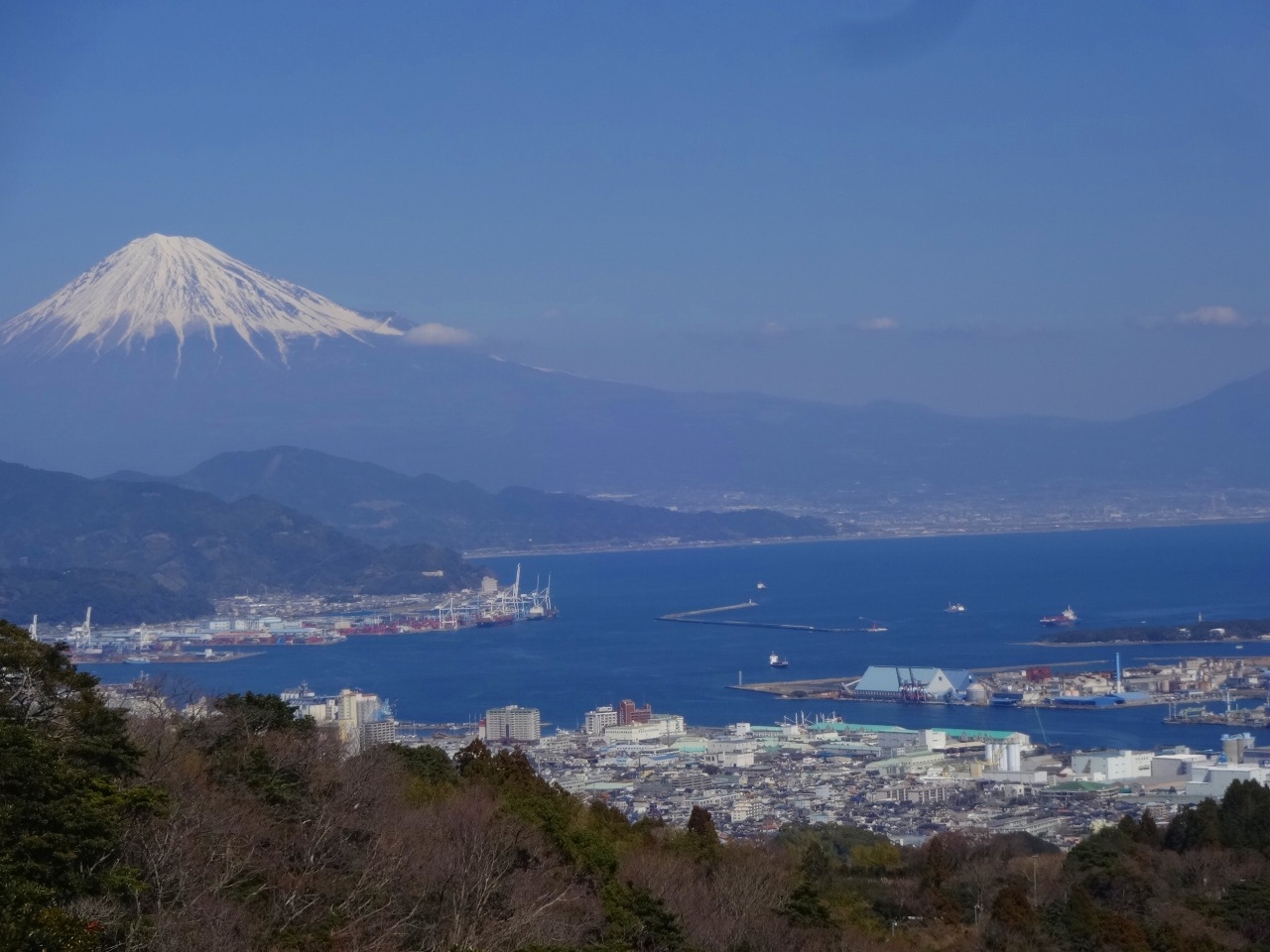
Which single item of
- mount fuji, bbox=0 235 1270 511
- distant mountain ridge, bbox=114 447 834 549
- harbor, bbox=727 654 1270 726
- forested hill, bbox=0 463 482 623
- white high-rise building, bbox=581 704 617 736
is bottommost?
white high-rise building, bbox=581 704 617 736

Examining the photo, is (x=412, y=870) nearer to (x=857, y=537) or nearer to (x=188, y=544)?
(x=188, y=544)

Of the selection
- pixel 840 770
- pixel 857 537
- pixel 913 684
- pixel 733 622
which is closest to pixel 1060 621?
pixel 733 622

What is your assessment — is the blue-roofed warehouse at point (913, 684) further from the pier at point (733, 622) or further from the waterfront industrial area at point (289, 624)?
the waterfront industrial area at point (289, 624)

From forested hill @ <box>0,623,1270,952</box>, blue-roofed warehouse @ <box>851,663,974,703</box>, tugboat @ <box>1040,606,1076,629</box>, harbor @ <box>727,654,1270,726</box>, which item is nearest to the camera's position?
forested hill @ <box>0,623,1270,952</box>

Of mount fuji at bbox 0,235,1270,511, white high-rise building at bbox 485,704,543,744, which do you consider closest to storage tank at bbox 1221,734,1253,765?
white high-rise building at bbox 485,704,543,744

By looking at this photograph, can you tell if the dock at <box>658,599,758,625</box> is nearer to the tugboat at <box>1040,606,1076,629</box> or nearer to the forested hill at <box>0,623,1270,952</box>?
the tugboat at <box>1040,606,1076,629</box>

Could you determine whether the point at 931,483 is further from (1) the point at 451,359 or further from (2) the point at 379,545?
(2) the point at 379,545

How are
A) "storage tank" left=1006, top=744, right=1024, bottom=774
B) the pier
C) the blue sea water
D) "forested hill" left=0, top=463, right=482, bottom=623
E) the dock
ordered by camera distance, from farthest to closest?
"forested hill" left=0, top=463, right=482, bottom=623, the dock, the pier, the blue sea water, "storage tank" left=1006, top=744, right=1024, bottom=774
